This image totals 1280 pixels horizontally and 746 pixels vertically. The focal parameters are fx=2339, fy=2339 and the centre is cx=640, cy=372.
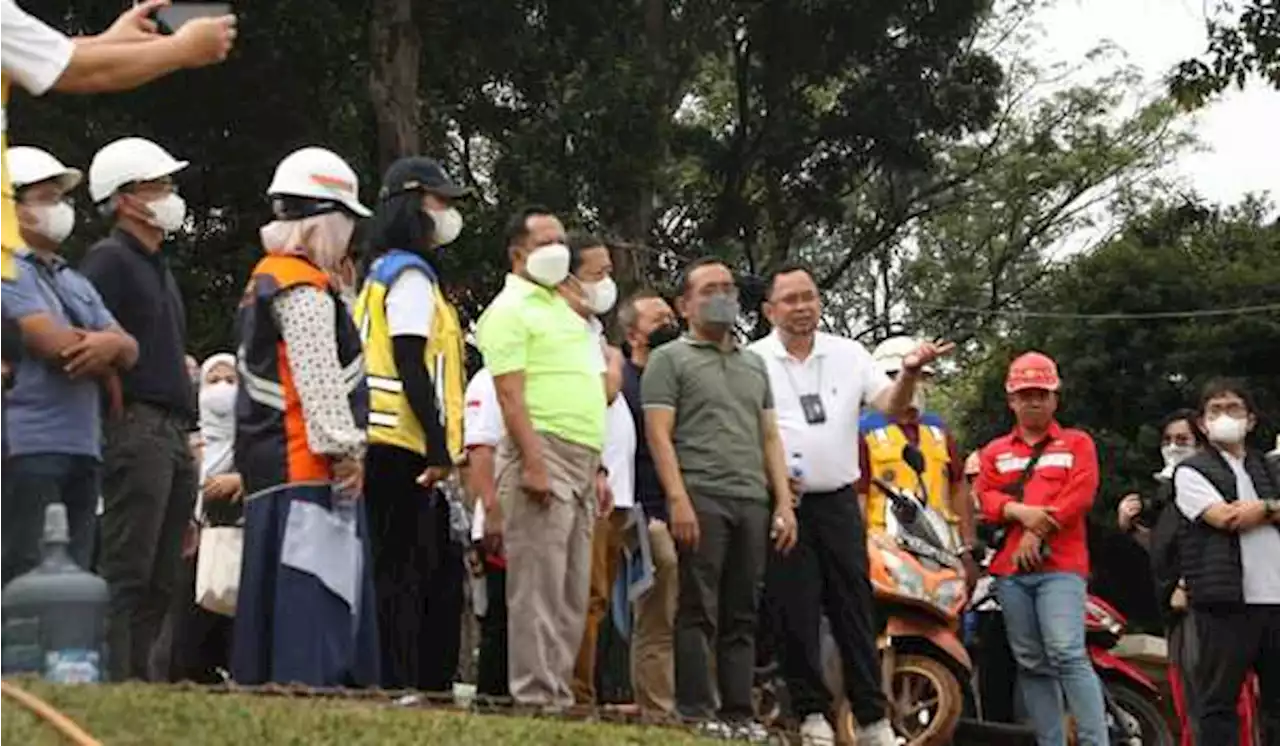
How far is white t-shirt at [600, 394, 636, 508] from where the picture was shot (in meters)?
9.10

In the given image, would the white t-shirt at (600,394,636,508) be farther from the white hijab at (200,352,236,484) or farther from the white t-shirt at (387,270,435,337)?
the white hijab at (200,352,236,484)

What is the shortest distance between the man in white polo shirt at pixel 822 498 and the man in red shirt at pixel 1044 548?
0.78 meters

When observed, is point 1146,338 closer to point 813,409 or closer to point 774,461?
point 813,409

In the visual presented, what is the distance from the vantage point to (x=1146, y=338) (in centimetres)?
2791

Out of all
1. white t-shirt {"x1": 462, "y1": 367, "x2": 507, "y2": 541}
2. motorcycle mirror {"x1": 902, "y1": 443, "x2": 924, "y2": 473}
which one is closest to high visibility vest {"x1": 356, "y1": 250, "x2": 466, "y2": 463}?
white t-shirt {"x1": 462, "y1": 367, "x2": 507, "y2": 541}

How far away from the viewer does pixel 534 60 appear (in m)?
22.6

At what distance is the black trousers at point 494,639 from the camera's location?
9109 mm

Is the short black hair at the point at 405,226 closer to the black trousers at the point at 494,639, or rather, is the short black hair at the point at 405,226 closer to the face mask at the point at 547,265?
the face mask at the point at 547,265

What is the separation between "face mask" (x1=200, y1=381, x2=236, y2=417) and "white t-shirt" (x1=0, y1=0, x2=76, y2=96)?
14.0 ft

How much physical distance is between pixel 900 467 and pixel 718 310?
169 centimetres

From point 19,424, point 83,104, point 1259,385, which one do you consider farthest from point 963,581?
point 1259,385

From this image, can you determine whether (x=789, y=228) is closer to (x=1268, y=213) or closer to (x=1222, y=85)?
(x=1268, y=213)

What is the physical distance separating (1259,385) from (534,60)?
9387 mm

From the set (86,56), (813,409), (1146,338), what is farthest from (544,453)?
(1146,338)
